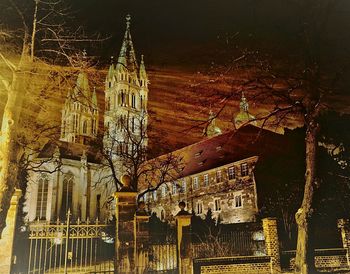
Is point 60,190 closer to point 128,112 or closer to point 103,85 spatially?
point 128,112

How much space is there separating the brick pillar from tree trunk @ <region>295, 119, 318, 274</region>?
1.12ft

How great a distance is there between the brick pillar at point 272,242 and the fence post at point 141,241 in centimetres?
230

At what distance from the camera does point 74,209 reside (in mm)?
15875

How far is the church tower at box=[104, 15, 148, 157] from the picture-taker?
841 centimetres

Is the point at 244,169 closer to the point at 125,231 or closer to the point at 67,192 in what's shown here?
the point at 125,231

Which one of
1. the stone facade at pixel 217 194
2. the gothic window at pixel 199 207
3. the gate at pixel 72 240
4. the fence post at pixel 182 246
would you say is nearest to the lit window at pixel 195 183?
the stone facade at pixel 217 194

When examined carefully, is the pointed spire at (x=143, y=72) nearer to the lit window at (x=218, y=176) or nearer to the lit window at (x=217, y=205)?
the lit window at (x=218, y=176)

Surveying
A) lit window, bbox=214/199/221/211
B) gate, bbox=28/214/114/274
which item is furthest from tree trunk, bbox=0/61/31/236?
lit window, bbox=214/199/221/211

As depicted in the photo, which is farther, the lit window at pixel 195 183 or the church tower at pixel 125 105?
the lit window at pixel 195 183

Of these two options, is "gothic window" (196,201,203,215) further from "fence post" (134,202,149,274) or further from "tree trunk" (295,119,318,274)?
"fence post" (134,202,149,274)

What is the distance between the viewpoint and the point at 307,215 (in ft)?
20.7

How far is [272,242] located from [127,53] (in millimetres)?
5093

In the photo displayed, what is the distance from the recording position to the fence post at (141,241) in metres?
5.40

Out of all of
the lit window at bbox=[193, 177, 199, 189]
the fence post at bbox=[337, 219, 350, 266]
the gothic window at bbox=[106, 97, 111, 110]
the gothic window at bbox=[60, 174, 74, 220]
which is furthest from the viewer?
the gothic window at bbox=[60, 174, 74, 220]
